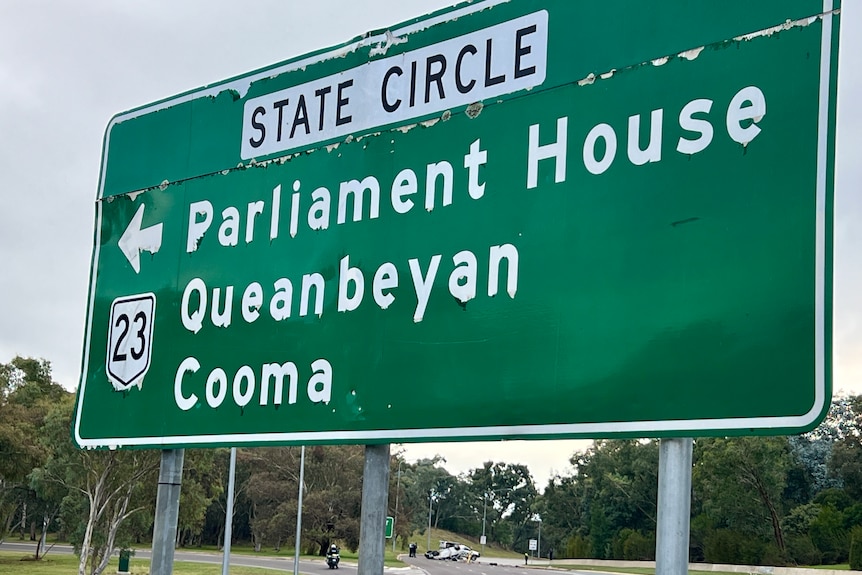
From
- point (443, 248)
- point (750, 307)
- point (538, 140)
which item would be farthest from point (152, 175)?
point (750, 307)

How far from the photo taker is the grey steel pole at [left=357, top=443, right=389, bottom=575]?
12.3 ft

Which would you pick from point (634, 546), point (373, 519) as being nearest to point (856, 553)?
point (634, 546)

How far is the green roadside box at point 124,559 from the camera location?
4242cm

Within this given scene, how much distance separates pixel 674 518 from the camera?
306 cm

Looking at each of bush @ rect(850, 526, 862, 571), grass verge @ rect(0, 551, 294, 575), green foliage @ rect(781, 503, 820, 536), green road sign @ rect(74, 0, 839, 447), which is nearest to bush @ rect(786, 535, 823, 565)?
green foliage @ rect(781, 503, 820, 536)

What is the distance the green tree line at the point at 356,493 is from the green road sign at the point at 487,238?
32558 mm

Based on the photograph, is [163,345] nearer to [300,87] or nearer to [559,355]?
[300,87]

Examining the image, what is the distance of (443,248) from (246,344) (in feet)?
3.72

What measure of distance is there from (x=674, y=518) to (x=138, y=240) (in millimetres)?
3204

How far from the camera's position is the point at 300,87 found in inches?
186

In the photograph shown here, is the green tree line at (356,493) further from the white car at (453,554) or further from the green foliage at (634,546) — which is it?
the white car at (453,554)

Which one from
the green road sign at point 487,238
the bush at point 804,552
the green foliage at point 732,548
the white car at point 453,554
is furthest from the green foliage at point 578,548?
the green road sign at point 487,238

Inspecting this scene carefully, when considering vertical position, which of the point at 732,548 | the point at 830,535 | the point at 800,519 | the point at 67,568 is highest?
the point at 800,519

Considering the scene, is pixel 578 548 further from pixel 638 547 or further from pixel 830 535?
pixel 830 535
